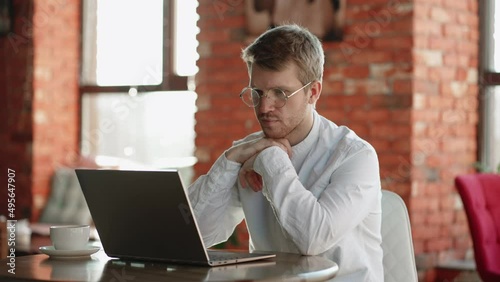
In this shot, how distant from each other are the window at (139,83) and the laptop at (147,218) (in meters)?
3.33

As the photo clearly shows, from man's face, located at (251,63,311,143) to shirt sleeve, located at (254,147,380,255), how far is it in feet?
0.32

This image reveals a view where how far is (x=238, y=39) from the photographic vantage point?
4867mm

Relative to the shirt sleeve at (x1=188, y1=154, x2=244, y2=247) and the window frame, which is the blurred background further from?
the shirt sleeve at (x1=188, y1=154, x2=244, y2=247)

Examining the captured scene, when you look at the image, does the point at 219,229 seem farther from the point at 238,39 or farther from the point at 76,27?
the point at 76,27

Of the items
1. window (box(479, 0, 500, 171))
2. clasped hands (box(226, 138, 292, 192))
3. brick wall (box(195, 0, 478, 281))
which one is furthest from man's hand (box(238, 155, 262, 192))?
window (box(479, 0, 500, 171))

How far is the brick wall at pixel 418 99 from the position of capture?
14.0ft

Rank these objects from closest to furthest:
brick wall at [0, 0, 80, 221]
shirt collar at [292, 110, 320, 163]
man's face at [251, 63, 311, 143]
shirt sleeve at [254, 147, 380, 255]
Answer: shirt sleeve at [254, 147, 380, 255] < man's face at [251, 63, 311, 143] < shirt collar at [292, 110, 320, 163] < brick wall at [0, 0, 80, 221]

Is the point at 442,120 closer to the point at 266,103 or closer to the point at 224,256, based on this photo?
the point at 266,103

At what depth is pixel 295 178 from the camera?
2.20m

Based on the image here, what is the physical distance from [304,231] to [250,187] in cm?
31

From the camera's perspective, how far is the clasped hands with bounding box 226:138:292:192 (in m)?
2.33

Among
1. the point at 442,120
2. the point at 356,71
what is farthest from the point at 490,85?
the point at 356,71

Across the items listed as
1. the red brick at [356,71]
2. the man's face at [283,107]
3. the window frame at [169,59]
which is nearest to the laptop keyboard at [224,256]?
the man's face at [283,107]

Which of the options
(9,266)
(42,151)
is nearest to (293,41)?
(9,266)
